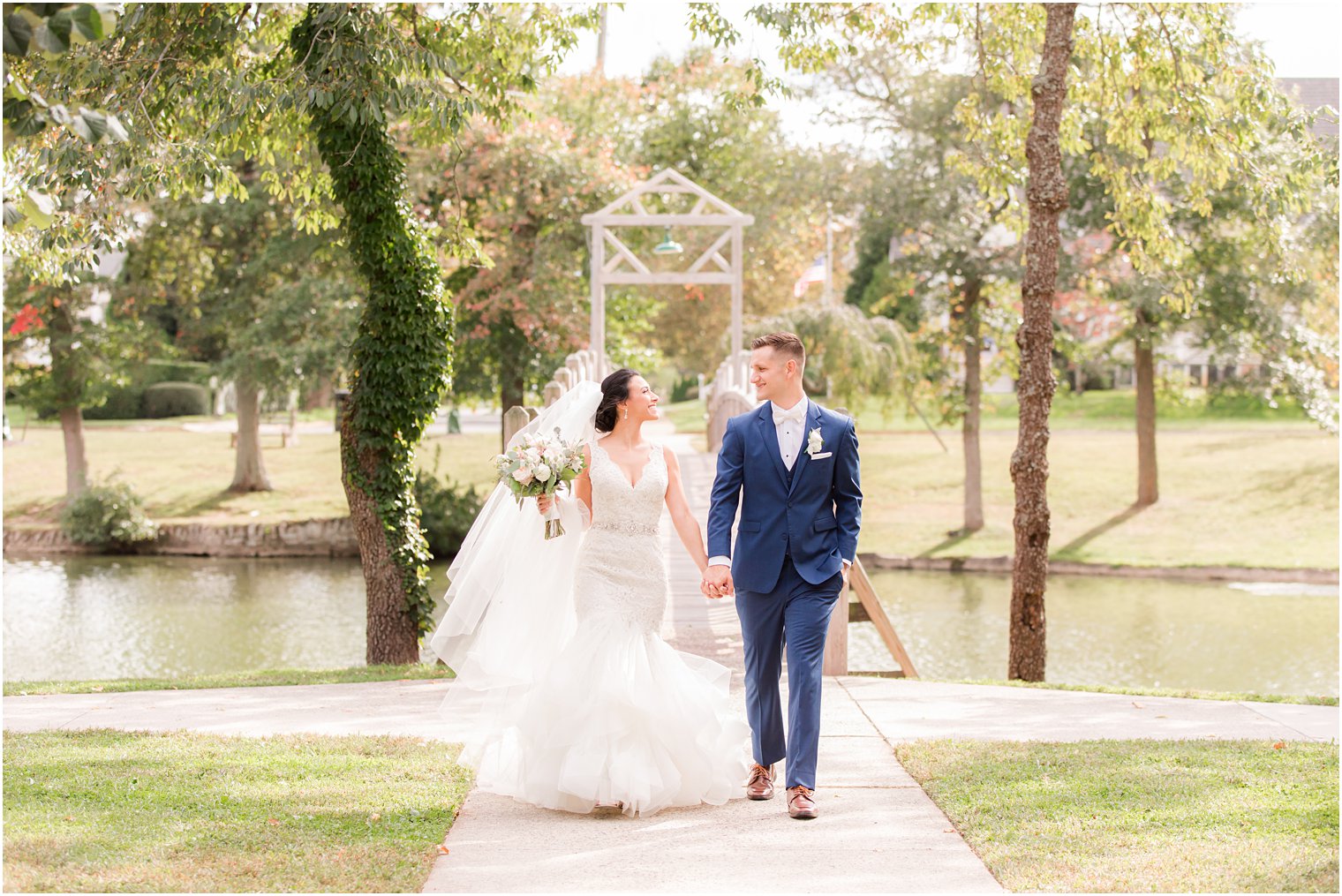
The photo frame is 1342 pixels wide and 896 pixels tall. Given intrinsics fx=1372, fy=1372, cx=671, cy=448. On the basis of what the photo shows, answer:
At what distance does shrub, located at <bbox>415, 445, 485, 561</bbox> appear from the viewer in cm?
2525

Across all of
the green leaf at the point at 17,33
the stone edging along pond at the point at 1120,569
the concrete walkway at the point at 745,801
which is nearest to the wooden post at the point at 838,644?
the concrete walkway at the point at 745,801

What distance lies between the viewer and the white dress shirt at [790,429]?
5773mm

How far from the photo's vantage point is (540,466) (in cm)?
604

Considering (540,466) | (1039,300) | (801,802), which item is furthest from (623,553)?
(1039,300)

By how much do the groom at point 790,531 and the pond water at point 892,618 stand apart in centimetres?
915

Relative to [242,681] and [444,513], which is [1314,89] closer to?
[444,513]

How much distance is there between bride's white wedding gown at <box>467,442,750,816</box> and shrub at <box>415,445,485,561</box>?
19.1 meters

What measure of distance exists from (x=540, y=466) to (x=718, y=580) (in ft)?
3.16

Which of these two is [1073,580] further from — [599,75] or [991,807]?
[991,807]

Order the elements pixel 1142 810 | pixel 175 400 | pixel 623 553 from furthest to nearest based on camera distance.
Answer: pixel 175 400
pixel 623 553
pixel 1142 810

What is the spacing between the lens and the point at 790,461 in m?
5.77

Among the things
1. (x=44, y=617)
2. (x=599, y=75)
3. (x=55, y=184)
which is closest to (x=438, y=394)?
(x=55, y=184)

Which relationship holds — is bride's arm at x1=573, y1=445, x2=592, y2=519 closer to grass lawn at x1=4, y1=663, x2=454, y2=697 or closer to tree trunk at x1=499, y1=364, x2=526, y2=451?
grass lawn at x1=4, y1=663, x2=454, y2=697

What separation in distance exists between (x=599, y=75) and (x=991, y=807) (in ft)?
76.9
